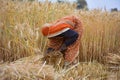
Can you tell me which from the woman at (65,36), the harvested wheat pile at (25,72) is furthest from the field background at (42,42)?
the woman at (65,36)

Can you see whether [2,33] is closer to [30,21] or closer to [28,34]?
[28,34]

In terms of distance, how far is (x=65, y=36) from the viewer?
12.1 ft

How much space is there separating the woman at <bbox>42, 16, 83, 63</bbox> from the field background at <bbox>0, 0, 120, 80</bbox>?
0.15 meters

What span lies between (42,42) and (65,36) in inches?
17.4

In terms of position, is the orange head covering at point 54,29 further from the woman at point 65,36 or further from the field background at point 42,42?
the field background at point 42,42

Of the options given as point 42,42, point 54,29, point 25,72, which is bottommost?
point 42,42

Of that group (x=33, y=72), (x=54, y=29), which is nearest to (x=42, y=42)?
(x=54, y=29)

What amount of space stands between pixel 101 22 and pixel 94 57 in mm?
686

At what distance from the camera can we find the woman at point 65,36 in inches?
143

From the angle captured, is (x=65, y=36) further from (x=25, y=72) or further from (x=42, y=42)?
(x=25, y=72)

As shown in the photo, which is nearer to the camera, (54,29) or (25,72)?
(25,72)

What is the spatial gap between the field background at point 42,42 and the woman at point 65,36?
15 centimetres

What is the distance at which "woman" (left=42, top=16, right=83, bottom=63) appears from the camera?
3645 mm

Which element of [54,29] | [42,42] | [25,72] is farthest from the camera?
[42,42]
